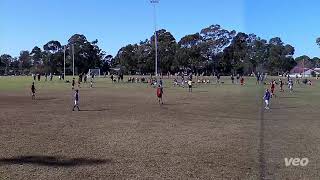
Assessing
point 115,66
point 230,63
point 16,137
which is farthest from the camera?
point 115,66

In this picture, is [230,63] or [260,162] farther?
[230,63]

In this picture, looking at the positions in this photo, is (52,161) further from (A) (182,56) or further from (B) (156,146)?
(A) (182,56)

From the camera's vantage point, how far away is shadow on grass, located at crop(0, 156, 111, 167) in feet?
40.9

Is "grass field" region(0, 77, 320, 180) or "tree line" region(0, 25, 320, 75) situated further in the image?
"tree line" region(0, 25, 320, 75)

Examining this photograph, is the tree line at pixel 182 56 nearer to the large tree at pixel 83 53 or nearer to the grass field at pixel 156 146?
the large tree at pixel 83 53

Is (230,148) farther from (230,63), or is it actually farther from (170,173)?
(230,63)

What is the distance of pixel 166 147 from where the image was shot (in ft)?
49.2

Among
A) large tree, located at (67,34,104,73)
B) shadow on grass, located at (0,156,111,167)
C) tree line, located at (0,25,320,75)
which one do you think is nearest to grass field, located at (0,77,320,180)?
shadow on grass, located at (0,156,111,167)

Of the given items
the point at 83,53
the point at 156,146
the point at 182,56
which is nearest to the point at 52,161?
the point at 156,146

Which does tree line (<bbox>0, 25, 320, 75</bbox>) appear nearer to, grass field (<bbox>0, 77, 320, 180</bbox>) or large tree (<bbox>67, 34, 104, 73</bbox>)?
large tree (<bbox>67, 34, 104, 73</bbox>)

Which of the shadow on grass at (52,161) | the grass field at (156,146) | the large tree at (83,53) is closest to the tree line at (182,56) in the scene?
the large tree at (83,53)

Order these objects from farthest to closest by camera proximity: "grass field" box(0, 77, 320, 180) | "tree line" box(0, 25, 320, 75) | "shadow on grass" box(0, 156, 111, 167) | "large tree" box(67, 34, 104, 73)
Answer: "large tree" box(67, 34, 104, 73)
"tree line" box(0, 25, 320, 75)
"shadow on grass" box(0, 156, 111, 167)
"grass field" box(0, 77, 320, 180)

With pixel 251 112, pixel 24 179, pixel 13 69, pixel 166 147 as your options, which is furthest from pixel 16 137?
pixel 13 69

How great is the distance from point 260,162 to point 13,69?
18731 centimetres
